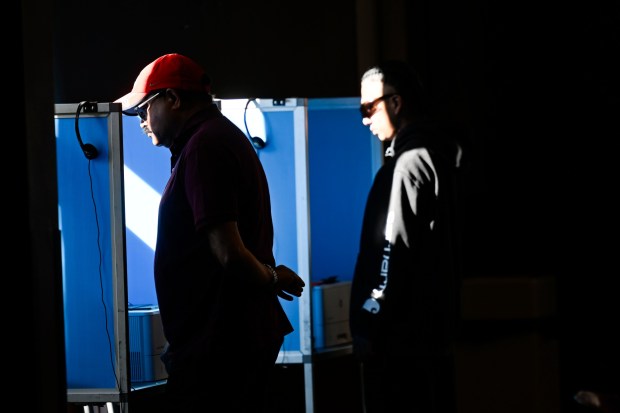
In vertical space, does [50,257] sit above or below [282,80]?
below

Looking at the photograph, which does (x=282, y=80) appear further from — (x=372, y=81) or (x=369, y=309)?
(x=369, y=309)

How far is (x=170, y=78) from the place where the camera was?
2.32 m

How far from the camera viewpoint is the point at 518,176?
438 centimetres

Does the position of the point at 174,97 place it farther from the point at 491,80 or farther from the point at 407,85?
the point at 491,80

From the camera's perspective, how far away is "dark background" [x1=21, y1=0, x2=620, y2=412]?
387cm

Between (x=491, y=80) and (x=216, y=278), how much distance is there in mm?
2694

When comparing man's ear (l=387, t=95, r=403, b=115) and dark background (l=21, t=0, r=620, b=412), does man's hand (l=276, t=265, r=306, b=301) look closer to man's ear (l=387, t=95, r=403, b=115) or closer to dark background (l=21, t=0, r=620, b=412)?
man's ear (l=387, t=95, r=403, b=115)

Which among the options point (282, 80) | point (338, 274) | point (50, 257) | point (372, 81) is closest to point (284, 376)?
point (338, 274)

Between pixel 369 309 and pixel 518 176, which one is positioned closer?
pixel 369 309

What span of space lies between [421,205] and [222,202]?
0.77m

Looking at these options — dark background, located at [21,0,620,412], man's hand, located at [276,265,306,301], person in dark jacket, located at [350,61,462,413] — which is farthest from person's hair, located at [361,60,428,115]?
dark background, located at [21,0,620,412]

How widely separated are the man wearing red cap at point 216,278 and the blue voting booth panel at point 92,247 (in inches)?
27.0

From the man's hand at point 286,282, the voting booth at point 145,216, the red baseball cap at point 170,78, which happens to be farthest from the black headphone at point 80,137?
the man's hand at point 286,282

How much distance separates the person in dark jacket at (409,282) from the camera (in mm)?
2551
